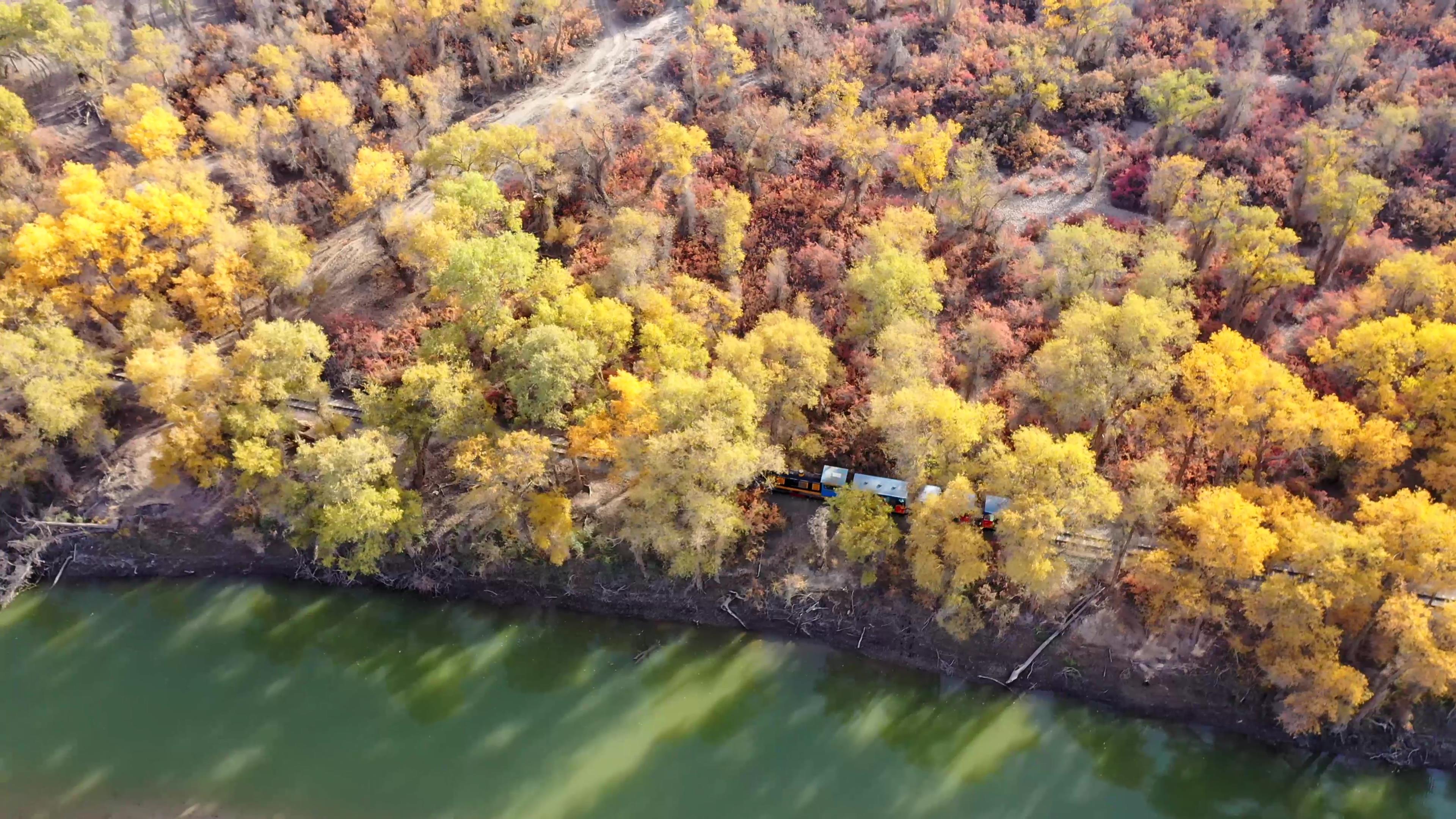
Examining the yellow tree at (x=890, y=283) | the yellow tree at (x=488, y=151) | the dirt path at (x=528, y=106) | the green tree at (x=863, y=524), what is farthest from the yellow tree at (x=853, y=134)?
the green tree at (x=863, y=524)

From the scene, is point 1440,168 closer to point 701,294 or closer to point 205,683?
point 701,294

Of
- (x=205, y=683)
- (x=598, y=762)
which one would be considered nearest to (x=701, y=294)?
(x=598, y=762)

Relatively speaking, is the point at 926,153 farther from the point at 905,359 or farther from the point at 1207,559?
the point at 1207,559

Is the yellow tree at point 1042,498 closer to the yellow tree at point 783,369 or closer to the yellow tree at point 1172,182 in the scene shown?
the yellow tree at point 783,369

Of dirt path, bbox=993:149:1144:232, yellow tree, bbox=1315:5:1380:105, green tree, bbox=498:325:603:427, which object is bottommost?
dirt path, bbox=993:149:1144:232

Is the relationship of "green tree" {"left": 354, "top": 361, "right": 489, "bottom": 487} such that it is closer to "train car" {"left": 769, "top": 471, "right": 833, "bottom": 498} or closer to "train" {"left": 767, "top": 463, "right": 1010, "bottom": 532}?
"train car" {"left": 769, "top": 471, "right": 833, "bottom": 498}

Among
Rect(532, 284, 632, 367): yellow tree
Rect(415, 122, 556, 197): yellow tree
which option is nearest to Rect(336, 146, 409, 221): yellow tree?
Rect(415, 122, 556, 197): yellow tree
